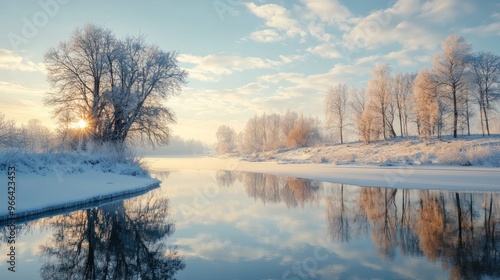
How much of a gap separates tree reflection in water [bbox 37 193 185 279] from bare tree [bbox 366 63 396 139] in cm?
4616

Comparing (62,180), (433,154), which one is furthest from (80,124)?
(433,154)

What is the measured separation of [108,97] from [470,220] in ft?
90.1

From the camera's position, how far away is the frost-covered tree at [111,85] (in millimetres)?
27594

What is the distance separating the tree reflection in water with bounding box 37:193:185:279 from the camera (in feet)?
A: 20.9

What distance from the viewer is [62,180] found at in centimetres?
1658

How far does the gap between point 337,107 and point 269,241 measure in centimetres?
5701

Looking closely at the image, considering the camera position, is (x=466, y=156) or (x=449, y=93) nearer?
(x=466, y=156)

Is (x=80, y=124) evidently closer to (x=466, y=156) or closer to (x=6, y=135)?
(x=6, y=135)

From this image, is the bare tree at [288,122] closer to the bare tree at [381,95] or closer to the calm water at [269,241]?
the bare tree at [381,95]

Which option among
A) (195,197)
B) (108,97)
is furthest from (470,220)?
(108,97)

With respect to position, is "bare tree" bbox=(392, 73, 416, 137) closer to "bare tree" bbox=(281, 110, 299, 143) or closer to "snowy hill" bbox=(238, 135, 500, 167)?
"snowy hill" bbox=(238, 135, 500, 167)

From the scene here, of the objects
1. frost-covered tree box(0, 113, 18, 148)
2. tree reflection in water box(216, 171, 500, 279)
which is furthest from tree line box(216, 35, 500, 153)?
frost-covered tree box(0, 113, 18, 148)

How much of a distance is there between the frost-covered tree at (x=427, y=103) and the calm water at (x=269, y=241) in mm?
27705

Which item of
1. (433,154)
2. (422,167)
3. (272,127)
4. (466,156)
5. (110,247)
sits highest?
(272,127)
